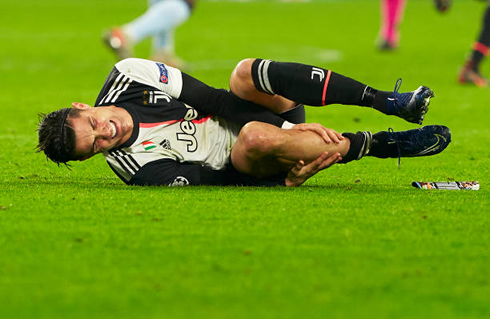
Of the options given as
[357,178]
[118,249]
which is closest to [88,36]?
[357,178]

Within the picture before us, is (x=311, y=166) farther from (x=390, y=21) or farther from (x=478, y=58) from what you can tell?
(x=390, y=21)

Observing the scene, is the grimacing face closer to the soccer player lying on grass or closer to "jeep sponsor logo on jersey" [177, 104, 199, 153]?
the soccer player lying on grass

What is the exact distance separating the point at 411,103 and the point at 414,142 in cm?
43

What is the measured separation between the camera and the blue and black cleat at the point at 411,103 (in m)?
4.13

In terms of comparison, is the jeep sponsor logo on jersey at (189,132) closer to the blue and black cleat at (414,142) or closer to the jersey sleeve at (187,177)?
the jersey sleeve at (187,177)

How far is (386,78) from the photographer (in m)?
10.9

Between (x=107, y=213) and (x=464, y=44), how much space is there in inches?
494

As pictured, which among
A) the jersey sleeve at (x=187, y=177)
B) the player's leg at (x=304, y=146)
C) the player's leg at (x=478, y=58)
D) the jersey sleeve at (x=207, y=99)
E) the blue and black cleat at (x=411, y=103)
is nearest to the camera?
the blue and black cleat at (x=411, y=103)

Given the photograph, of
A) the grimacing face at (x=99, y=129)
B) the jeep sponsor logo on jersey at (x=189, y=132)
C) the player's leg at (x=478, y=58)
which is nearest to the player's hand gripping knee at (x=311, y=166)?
the jeep sponsor logo on jersey at (x=189, y=132)

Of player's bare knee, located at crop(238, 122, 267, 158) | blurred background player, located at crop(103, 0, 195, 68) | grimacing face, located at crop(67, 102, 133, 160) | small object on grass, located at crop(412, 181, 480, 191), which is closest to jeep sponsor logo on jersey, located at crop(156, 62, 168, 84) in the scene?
grimacing face, located at crop(67, 102, 133, 160)

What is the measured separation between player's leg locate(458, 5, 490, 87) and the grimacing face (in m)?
6.46

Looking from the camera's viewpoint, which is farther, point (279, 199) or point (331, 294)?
point (279, 199)

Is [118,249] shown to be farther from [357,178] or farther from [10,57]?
[10,57]

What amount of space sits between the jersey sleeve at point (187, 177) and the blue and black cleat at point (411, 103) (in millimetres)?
712
